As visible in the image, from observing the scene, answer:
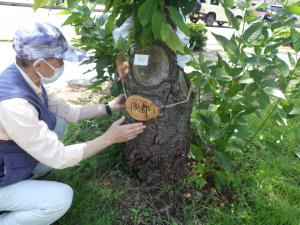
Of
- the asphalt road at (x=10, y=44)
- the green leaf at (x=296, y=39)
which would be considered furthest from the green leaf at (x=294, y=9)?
the asphalt road at (x=10, y=44)

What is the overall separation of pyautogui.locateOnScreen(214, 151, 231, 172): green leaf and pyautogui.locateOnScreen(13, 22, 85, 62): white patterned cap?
3.63ft

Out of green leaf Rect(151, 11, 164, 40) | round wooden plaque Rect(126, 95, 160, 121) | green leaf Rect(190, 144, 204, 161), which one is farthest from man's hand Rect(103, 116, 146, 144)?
green leaf Rect(151, 11, 164, 40)

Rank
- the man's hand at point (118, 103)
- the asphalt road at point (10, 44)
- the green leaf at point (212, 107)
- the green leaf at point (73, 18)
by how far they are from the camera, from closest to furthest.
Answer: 1. the green leaf at point (212, 107)
2. the green leaf at point (73, 18)
3. the man's hand at point (118, 103)
4. the asphalt road at point (10, 44)

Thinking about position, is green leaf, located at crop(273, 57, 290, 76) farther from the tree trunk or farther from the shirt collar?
the shirt collar

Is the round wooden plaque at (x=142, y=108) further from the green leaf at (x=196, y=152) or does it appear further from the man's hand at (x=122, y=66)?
the green leaf at (x=196, y=152)

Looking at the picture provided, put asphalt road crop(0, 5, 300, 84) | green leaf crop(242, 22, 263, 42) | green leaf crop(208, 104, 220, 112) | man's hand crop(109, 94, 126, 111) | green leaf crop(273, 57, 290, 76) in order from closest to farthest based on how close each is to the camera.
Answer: green leaf crop(242, 22, 263, 42), green leaf crop(273, 57, 290, 76), green leaf crop(208, 104, 220, 112), man's hand crop(109, 94, 126, 111), asphalt road crop(0, 5, 300, 84)

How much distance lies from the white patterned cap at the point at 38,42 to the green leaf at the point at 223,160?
3.63ft

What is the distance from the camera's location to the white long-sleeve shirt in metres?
1.90

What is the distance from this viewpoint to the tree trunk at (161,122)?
219 centimetres

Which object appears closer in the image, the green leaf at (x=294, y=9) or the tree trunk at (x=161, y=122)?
the green leaf at (x=294, y=9)

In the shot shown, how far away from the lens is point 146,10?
67.8 inches

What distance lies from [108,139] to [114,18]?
0.75m

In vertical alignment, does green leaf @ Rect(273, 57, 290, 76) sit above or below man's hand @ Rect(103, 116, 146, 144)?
above

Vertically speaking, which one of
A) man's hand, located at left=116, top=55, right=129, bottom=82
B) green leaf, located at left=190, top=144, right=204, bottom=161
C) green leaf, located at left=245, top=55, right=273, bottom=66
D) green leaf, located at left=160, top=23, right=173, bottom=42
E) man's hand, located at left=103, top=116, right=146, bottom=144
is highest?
green leaf, located at left=160, top=23, right=173, bottom=42
